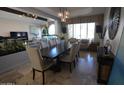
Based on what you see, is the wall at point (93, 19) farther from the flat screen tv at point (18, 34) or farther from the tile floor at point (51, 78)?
the flat screen tv at point (18, 34)

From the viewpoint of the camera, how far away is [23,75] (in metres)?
2.68

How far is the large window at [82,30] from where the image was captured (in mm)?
6777

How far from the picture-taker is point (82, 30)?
23.5 ft

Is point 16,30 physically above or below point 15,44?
above

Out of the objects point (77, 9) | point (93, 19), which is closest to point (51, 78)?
point (77, 9)

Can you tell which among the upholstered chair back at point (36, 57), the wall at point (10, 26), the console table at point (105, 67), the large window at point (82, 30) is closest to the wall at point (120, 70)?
the console table at point (105, 67)

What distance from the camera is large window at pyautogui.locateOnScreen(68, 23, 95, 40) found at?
6.78 meters

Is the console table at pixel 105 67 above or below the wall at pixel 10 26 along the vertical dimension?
below

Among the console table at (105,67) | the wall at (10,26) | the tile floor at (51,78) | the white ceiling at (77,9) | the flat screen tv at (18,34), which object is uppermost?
the white ceiling at (77,9)

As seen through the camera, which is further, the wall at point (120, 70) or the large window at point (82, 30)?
the large window at point (82, 30)

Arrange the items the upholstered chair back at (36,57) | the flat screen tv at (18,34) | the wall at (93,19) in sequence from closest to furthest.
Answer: the upholstered chair back at (36,57)
the wall at (93,19)
the flat screen tv at (18,34)
